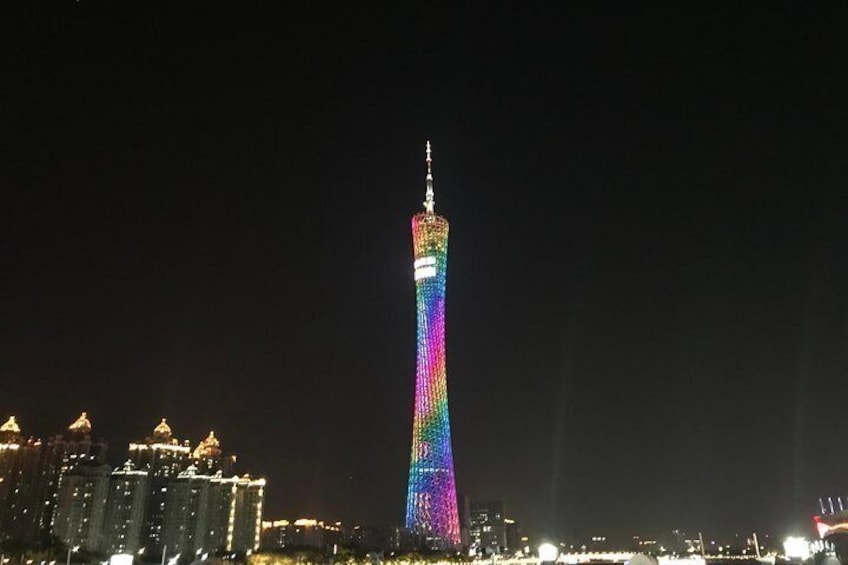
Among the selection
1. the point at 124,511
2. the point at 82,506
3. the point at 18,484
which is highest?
the point at 18,484

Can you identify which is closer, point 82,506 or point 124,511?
point 82,506

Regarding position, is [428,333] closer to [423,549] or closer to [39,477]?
[423,549]

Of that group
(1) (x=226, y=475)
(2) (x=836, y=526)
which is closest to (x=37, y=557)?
(1) (x=226, y=475)

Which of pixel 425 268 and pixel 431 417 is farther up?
pixel 425 268

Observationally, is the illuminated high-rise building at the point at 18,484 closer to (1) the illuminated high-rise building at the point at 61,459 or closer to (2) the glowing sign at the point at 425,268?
(1) the illuminated high-rise building at the point at 61,459

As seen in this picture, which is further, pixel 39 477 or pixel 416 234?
pixel 39 477

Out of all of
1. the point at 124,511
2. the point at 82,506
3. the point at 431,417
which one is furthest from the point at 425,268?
the point at 124,511

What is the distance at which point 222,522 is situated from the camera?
3529 inches

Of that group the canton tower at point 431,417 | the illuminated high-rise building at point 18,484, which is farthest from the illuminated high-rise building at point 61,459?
the canton tower at point 431,417

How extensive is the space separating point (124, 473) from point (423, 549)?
38.1 m

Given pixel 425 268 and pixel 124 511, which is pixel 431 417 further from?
pixel 124 511

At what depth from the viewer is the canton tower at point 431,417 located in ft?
167

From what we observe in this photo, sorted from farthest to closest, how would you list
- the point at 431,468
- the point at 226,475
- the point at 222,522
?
the point at 226,475 < the point at 222,522 < the point at 431,468

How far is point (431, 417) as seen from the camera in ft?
166
